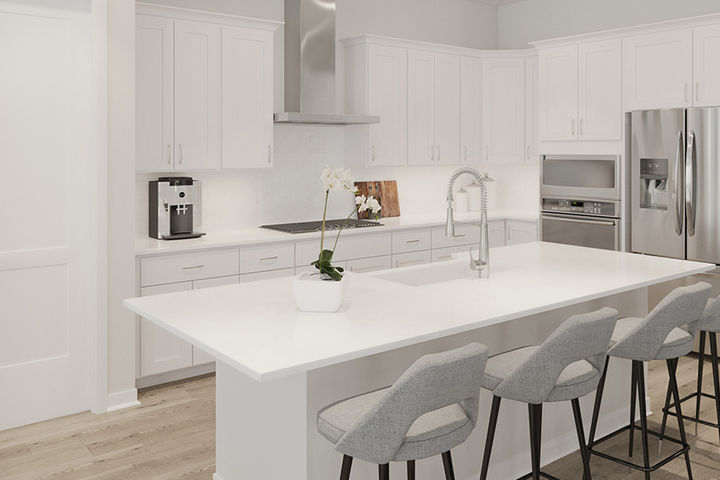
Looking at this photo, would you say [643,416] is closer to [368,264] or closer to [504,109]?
[368,264]

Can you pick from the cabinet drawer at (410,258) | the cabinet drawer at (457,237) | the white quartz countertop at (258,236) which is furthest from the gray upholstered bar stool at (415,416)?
the cabinet drawer at (457,237)

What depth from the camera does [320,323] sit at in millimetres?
2305

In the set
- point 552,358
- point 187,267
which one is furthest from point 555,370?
point 187,267

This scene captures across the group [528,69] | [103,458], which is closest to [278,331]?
[103,458]

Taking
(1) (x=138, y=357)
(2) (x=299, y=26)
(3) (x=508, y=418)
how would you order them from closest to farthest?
(3) (x=508, y=418) < (1) (x=138, y=357) < (2) (x=299, y=26)

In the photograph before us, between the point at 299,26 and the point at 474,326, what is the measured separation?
138 inches

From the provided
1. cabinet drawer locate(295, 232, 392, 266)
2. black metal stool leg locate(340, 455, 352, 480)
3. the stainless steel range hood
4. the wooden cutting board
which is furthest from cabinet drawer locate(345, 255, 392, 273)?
black metal stool leg locate(340, 455, 352, 480)

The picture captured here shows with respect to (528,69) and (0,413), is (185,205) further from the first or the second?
(528,69)

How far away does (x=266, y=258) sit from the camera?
460cm

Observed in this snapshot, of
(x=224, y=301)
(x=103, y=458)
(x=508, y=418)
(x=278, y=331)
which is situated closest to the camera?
(x=278, y=331)

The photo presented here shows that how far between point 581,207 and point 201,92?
3089mm

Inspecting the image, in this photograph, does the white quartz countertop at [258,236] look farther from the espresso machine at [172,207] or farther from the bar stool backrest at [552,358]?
the bar stool backrest at [552,358]

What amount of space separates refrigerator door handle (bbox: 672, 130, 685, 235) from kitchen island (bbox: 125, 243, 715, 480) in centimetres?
150

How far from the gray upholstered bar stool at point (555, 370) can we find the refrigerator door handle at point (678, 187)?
2699 millimetres
